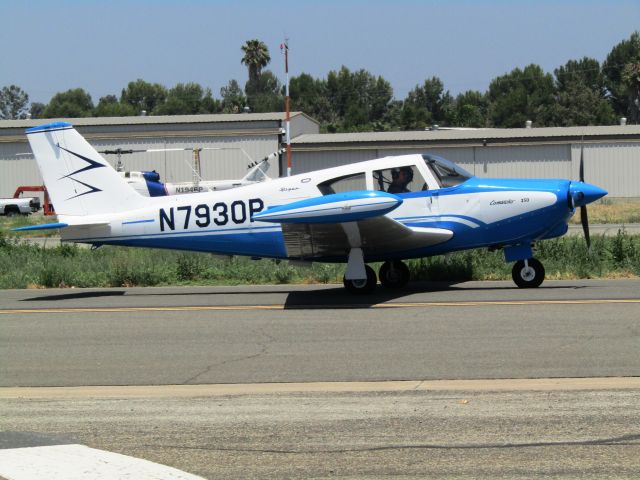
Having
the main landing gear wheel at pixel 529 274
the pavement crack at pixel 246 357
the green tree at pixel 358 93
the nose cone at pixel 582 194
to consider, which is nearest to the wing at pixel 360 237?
the main landing gear wheel at pixel 529 274

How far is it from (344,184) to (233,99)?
101 meters

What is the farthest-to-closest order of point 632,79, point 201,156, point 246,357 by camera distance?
1. point 632,79
2. point 201,156
3. point 246,357

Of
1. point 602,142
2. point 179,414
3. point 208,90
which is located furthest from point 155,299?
point 208,90

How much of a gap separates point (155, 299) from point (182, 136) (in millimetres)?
40734

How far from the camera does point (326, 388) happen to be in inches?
311

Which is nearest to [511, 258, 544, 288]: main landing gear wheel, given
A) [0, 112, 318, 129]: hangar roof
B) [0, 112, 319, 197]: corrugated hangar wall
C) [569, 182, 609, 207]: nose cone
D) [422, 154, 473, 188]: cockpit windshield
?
[569, 182, 609, 207]: nose cone

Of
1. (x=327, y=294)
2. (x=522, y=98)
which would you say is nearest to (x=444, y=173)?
(x=327, y=294)

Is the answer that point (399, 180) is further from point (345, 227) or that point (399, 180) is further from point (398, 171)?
point (345, 227)

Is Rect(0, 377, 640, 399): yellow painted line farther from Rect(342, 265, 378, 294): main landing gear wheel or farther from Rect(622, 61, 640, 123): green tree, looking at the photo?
Rect(622, 61, 640, 123): green tree

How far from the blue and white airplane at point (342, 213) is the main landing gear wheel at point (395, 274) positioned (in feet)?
0.05

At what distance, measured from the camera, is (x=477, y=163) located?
52938 millimetres

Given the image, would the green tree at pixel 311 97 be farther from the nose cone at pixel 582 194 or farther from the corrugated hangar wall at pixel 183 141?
the nose cone at pixel 582 194

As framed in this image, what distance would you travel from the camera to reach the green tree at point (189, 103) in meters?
131

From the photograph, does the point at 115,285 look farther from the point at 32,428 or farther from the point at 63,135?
the point at 32,428
